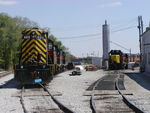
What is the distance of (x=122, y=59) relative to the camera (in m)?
60.3

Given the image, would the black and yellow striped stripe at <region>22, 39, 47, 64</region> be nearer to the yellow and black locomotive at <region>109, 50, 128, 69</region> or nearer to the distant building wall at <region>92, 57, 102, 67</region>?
the yellow and black locomotive at <region>109, 50, 128, 69</region>

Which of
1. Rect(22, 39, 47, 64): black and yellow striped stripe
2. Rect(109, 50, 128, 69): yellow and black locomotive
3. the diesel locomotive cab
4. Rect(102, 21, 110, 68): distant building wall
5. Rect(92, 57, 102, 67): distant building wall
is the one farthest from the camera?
Rect(102, 21, 110, 68): distant building wall

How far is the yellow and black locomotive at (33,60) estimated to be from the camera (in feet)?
66.7

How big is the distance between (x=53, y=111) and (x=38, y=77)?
9.13m

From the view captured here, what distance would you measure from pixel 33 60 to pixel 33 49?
2.98 ft

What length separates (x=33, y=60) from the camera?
2119 centimetres

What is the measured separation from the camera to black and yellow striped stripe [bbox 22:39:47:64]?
856 inches

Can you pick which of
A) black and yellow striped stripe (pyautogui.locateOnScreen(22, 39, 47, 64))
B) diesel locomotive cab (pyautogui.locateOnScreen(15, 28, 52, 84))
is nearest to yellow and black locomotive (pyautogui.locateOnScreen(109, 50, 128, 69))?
diesel locomotive cab (pyautogui.locateOnScreen(15, 28, 52, 84))

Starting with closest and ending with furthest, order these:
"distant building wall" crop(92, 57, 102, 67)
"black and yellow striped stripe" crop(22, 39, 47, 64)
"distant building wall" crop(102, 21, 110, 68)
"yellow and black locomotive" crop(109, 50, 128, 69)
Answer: "black and yellow striped stripe" crop(22, 39, 47, 64) → "yellow and black locomotive" crop(109, 50, 128, 69) → "distant building wall" crop(92, 57, 102, 67) → "distant building wall" crop(102, 21, 110, 68)

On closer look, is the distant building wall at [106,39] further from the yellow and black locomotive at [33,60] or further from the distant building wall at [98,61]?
the yellow and black locomotive at [33,60]

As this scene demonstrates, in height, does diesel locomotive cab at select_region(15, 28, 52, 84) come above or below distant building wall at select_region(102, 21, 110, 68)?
below

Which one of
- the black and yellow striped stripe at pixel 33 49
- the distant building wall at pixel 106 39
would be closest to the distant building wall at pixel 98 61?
the distant building wall at pixel 106 39

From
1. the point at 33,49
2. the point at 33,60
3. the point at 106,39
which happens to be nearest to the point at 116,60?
the point at 106,39

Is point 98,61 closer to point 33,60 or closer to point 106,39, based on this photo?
point 106,39
